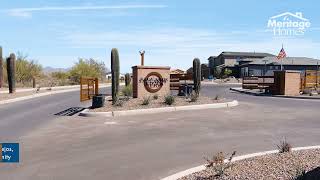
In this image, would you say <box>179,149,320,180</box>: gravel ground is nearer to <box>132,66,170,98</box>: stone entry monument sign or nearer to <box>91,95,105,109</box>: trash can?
<box>91,95,105,109</box>: trash can

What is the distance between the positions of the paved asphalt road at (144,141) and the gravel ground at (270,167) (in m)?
1.10

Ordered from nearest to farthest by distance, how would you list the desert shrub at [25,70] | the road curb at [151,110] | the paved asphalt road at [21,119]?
the paved asphalt road at [21,119]
the road curb at [151,110]
the desert shrub at [25,70]

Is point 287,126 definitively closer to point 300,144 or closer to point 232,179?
point 300,144

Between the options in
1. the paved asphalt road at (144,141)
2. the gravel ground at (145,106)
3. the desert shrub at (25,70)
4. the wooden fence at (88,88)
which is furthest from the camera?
the desert shrub at (25,70)

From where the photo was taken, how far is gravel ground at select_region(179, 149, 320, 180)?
7.36 metres

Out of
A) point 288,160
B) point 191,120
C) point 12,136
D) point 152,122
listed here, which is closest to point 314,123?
point 191,120

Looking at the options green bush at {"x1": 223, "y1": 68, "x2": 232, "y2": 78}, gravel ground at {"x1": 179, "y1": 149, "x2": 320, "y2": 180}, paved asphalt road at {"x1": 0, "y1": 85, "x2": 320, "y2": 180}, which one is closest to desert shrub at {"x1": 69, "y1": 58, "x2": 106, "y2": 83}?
green bush at {"x1": 223, "y1": 68, "x2": 232, "y2": 78}

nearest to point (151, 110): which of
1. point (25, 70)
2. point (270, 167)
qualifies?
point (270, 167)

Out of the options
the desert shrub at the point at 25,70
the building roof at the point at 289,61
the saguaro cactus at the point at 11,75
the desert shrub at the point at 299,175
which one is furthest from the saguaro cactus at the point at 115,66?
the building roof at the point at 289,61

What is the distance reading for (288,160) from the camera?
844cm

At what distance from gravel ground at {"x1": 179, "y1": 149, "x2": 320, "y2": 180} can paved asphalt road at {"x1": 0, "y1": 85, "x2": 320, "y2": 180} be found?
3.61ft

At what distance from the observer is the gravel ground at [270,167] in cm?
736

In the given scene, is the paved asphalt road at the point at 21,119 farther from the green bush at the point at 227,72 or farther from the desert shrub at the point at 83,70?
the green bush at the point at 227,72

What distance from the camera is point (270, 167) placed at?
7.92 m
